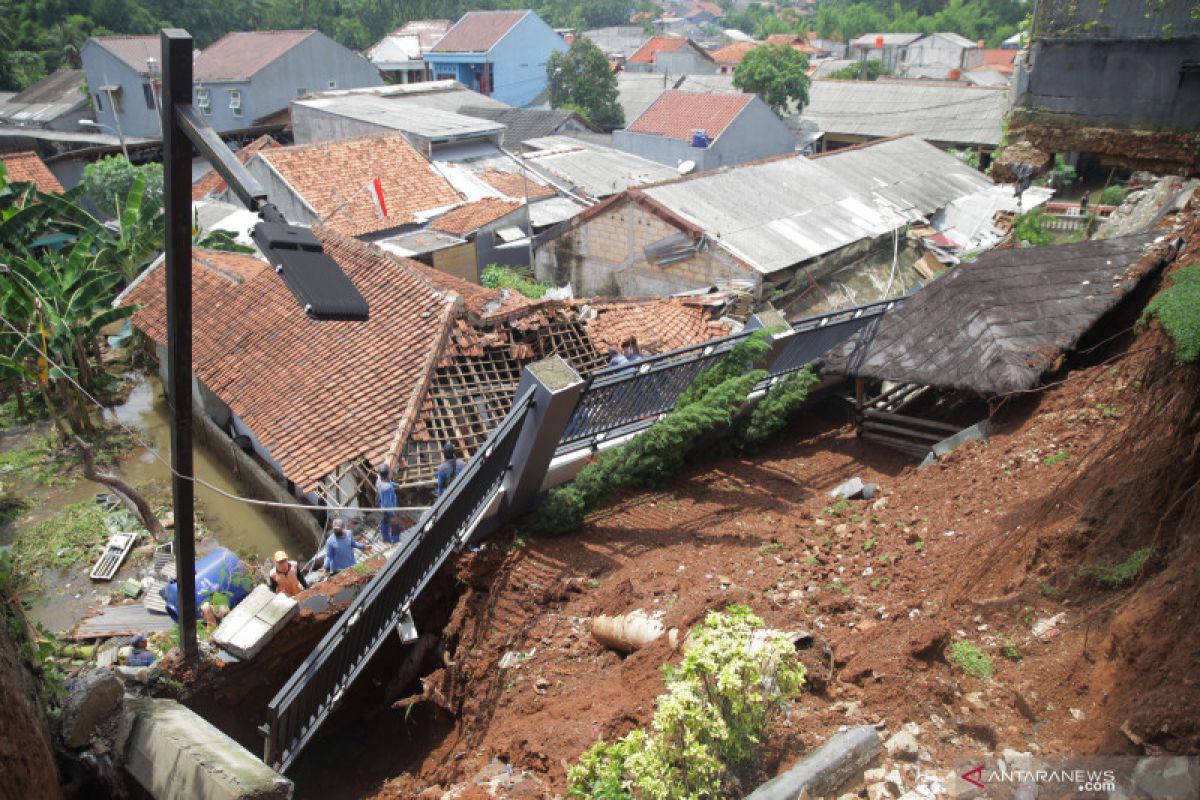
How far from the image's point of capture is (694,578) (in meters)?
7.09

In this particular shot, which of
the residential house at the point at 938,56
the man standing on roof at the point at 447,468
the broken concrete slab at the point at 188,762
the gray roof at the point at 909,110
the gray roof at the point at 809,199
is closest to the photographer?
the broken concrete slab at the point at 188,762

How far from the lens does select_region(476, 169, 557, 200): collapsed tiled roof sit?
949 inches

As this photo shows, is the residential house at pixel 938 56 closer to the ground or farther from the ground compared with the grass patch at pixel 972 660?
farther from the ground

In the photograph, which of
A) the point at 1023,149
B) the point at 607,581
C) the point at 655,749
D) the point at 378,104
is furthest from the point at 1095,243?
the point at 378,104

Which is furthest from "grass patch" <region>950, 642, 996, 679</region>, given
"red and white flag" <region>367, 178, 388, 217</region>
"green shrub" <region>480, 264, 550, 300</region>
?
"red and white flag" <region>367, 178, 388, 217</region>

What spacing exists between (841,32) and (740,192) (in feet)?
279

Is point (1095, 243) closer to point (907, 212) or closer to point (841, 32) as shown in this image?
point (907, 212)

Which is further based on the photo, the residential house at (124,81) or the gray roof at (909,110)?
the gray roof at (909,110)

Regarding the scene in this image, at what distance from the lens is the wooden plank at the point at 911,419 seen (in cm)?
943

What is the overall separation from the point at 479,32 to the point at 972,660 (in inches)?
2063

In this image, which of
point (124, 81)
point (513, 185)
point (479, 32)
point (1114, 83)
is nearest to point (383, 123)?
point (513, 185)

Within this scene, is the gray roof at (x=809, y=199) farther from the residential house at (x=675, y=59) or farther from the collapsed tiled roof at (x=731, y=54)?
the collapsed tiled roof at (x=731, y=54)

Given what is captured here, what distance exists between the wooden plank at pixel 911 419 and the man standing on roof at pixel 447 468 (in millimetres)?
5039

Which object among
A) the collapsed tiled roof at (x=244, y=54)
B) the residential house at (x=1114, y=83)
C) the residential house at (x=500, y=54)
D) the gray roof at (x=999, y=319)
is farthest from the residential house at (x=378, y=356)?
the residential house at (x=500, y=54)
